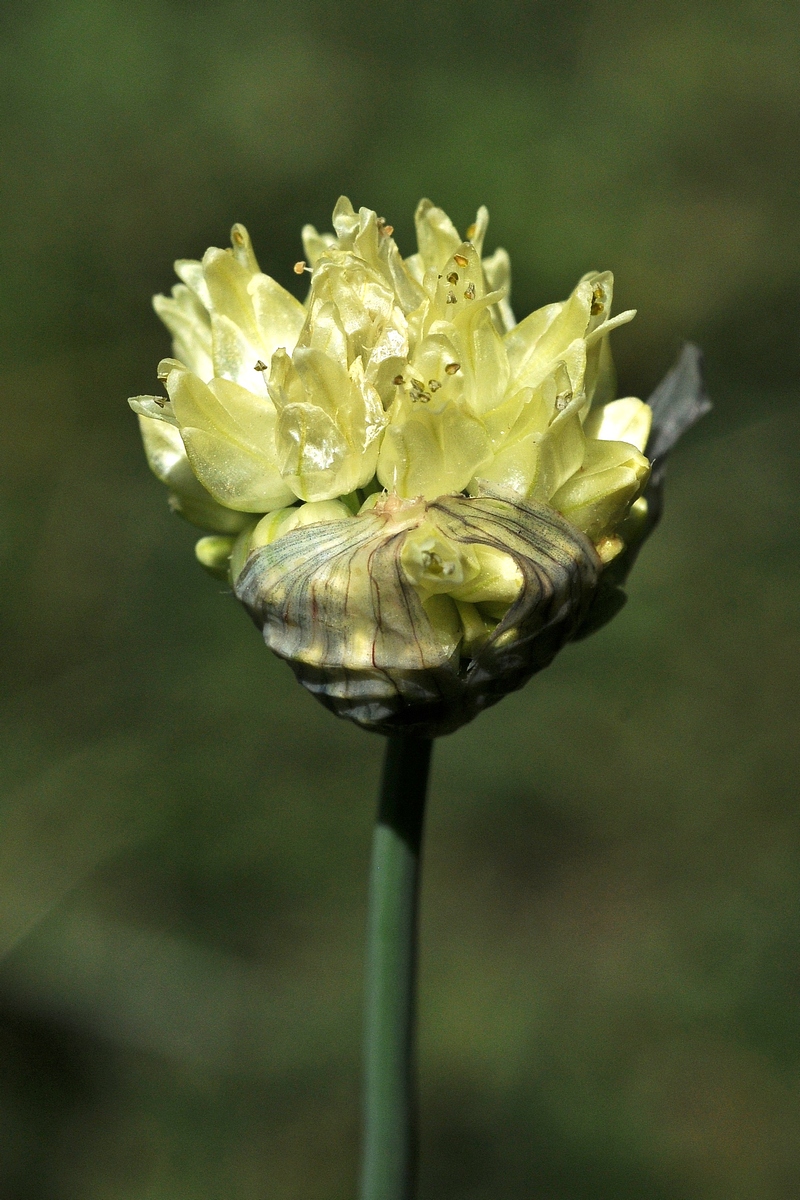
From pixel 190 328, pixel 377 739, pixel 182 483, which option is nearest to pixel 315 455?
pixel 182 483

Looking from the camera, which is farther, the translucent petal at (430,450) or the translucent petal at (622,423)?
the translucent petal at (622,423)

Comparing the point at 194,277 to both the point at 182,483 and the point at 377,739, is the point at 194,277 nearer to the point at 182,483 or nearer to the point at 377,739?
the point at 182,483

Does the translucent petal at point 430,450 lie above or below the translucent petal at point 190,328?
below

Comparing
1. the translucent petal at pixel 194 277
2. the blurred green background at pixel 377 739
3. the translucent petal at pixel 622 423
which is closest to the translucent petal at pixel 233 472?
the translucent petal at pixel 194 277

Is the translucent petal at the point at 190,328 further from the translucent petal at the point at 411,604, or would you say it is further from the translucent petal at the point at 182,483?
the translucent petal at the point at 411,604

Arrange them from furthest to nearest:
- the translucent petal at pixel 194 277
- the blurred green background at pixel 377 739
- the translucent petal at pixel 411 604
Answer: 1. the blurred green background at pixel 377 739
2. the translucent petal at pixel 194 277
3. the translucent petal at pixel 411 604

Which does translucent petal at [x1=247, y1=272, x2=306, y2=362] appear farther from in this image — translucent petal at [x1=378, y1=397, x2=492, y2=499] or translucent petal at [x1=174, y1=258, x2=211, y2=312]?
translucent petal at [x1=378, y1=397, x2=492, y2=499]

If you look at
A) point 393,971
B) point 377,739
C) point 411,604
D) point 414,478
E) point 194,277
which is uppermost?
point 194,277
